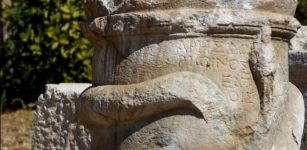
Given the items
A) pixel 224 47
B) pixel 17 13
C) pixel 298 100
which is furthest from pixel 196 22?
pixel 17 13

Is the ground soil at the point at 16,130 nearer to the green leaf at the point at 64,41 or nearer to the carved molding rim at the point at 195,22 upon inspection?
the green leaf at the point at 64,41

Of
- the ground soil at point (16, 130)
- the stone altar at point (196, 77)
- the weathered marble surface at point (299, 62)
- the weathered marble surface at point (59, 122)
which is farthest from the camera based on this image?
the ground soil at point (16, 130)

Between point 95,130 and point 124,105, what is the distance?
0.93 ft

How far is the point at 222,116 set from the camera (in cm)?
315

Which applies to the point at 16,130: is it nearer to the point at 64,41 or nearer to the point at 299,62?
the point at 64,41

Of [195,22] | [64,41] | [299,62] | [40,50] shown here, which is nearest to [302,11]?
[299,62]

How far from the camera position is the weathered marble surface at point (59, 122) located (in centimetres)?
559

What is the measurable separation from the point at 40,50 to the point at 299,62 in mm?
5426

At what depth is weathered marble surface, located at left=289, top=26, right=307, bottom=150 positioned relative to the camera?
4668 mm

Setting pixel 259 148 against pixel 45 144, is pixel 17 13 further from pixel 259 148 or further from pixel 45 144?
pixel 259 148

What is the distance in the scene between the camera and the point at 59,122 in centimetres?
576

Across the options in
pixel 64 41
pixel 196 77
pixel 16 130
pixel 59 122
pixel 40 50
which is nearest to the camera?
pixel 196 77

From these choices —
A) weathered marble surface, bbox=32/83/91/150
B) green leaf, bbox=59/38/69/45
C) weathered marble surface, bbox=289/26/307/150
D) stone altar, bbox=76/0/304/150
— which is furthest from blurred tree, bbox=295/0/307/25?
green leaf, bbox=59/38/69/45

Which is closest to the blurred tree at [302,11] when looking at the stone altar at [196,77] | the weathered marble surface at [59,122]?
the weathered marble surface at [59,122]
